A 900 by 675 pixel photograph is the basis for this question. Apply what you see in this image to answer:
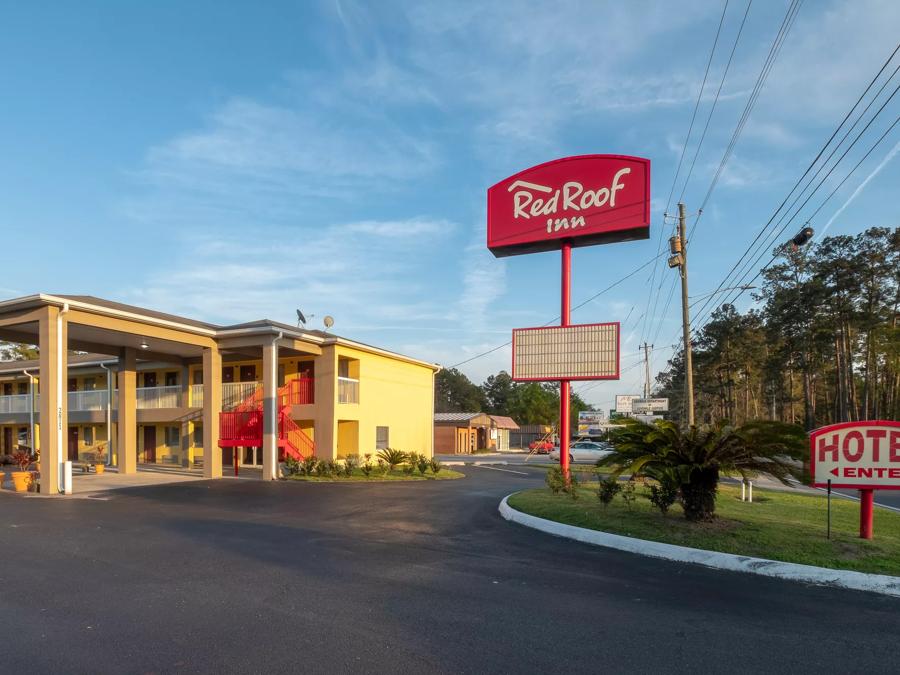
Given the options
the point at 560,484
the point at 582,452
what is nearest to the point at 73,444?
the point at 560,484

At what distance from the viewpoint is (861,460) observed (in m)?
8.67

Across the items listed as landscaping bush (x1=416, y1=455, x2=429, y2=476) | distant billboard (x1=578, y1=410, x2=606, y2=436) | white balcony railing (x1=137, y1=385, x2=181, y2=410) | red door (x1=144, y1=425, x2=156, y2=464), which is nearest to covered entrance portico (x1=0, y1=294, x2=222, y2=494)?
white balcony railing (x1=137, y1=385, x2=181, y2=410)

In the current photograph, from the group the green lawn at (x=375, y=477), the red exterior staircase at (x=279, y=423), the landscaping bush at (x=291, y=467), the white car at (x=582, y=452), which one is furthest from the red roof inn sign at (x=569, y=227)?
the white car at (x=582, y=452)

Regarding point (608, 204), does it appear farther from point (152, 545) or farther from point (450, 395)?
point (450, 395)

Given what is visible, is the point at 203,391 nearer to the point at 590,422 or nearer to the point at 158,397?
the point at 158,397

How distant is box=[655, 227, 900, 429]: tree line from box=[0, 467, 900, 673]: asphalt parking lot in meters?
28.5

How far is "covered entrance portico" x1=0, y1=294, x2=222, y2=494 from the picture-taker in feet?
56.8

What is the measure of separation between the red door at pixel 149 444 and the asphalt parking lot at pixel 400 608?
22566 mm

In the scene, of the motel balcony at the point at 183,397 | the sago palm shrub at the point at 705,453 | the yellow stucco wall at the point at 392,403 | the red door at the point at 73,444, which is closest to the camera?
the sago palm shrub at the point at 705,453

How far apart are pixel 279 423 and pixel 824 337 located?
41.5 m

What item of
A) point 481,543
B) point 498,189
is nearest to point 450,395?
point 498,189

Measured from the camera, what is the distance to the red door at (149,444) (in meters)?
31.4

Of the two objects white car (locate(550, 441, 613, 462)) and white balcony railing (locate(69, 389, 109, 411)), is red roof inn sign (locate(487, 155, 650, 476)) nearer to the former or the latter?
white balcony railing (locate(69, 389, 109, 411))

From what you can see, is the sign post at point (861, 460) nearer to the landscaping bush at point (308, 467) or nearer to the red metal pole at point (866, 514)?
the red metal pole at point (866, 514)
